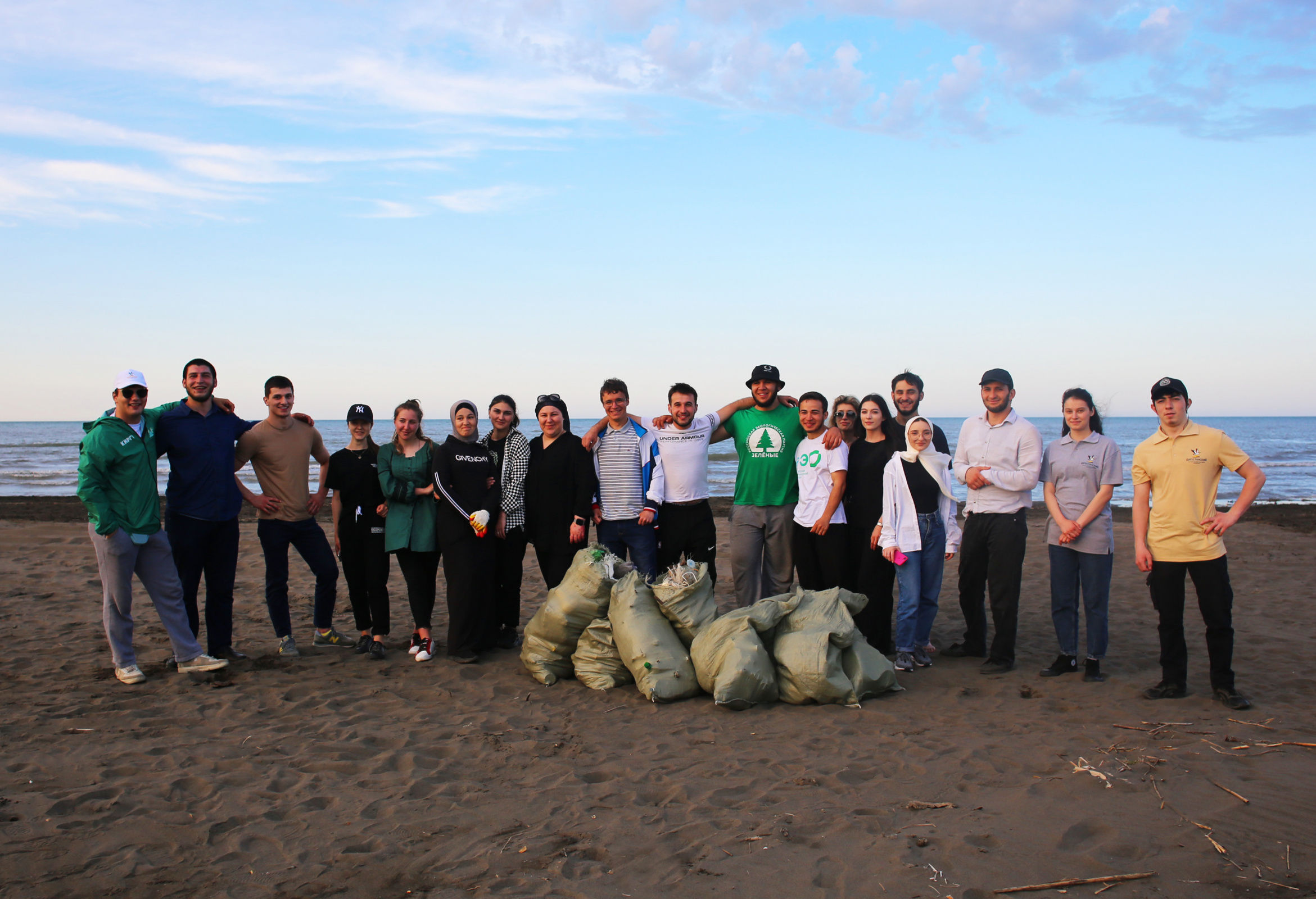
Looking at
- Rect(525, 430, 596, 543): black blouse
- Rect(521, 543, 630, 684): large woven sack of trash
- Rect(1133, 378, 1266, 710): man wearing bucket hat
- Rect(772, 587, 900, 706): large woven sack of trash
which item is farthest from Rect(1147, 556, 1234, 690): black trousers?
Rect(525, 430, 596, 543): black blouse

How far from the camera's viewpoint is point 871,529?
17.3ft

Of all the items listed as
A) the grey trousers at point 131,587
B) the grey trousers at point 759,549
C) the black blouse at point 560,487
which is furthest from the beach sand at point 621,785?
the grey trousers at point 759,549

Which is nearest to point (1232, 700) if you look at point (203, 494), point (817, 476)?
point (817, 476)

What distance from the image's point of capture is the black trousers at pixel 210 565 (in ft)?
16.4

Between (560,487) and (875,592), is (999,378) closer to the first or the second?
(875,592)

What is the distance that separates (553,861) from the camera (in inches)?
110

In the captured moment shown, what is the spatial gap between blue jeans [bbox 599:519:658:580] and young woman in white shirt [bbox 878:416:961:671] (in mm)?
1474

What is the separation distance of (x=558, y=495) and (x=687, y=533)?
0.89 metres

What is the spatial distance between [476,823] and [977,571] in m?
3.45

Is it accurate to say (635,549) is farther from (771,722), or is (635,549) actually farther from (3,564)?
(3,564)

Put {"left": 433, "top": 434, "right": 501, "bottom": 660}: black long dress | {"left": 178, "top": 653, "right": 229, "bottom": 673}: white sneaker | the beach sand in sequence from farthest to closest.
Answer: {"left": 433, "top": 434, "right": 501, "bottom": 660}: black long dress, {"left": 178, "top": 653, "right": 229, "bottom": 673}: white sneaker, the beach sand

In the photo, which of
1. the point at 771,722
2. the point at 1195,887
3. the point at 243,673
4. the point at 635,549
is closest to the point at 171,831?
the point at 243,673

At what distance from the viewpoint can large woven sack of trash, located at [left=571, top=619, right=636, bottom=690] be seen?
4754mm

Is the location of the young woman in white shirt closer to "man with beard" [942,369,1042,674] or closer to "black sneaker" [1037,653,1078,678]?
"man with beard" [942,369,1042,674]
